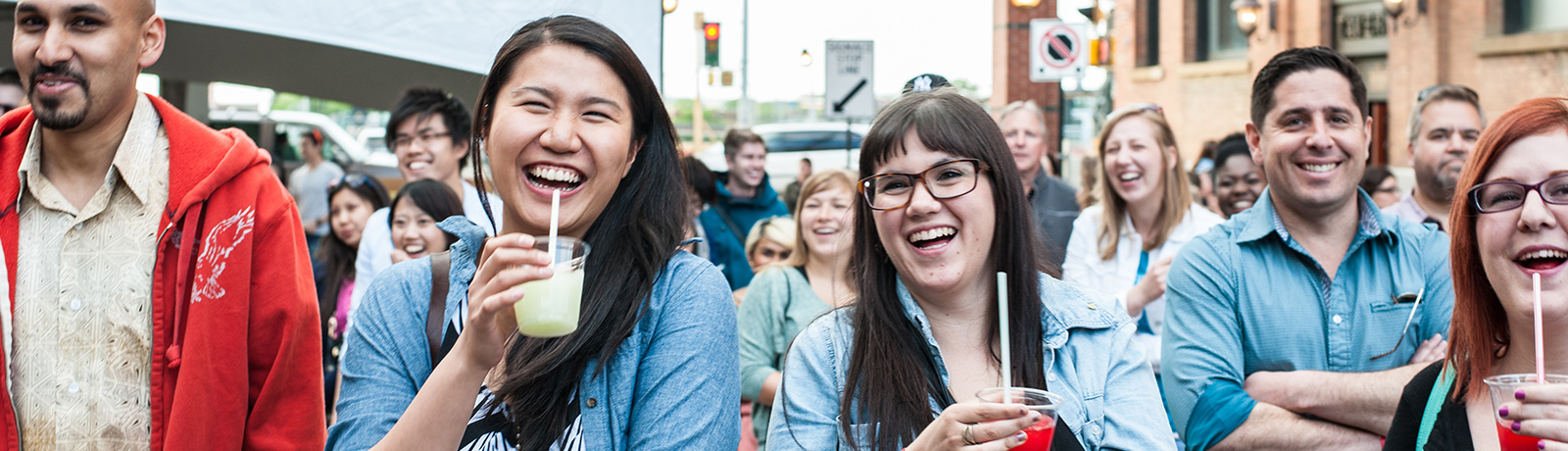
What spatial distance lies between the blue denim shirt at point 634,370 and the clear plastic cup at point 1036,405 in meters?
0.49

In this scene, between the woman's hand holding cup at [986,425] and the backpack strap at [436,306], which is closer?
the woman's hand holding cup at [986,425]

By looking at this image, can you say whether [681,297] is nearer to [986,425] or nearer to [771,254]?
[986,425]

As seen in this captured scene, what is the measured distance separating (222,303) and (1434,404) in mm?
2703

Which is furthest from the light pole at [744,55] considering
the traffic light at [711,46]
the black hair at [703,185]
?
the black hair at [703,185]

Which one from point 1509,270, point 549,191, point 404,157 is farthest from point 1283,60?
point 404,157

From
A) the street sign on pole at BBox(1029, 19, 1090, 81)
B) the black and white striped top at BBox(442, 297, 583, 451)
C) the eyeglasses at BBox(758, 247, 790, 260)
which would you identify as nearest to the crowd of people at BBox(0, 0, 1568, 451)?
the black and white striped top at BBox(442, 297, 583, 451)

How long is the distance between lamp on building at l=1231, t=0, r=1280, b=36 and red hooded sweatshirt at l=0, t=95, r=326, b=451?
1767 centimetres

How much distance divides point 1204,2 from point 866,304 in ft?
65.4

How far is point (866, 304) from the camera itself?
2637mm

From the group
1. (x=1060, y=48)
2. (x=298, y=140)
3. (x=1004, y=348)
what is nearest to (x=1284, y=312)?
(x=1004, y=348)

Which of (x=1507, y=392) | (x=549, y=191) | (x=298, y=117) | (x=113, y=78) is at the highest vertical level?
(x=298, y=117)

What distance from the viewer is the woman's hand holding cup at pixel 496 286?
1.90m

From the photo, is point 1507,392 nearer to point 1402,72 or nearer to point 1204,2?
point 1402,72

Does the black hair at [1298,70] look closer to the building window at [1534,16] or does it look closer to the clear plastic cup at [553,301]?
the clear plastic cup at [553,301]
